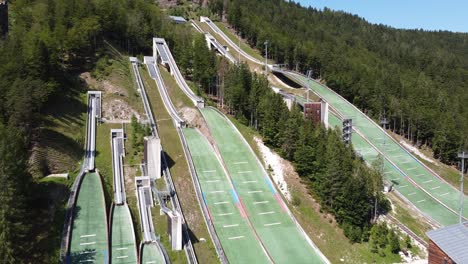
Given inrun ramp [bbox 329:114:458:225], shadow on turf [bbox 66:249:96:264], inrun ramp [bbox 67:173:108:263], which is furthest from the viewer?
inrun ramp [bbox 329:114:458:225]

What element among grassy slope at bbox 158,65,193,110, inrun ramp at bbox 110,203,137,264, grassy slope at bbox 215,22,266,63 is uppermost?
grassy slope at bbox 215,22,266,63

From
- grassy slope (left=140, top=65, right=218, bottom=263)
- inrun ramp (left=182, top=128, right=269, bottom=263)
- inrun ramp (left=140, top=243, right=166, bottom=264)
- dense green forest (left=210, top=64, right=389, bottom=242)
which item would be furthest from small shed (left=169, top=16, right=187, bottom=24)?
inrun ramp (left=140, top=243, right=166, bottom=264)

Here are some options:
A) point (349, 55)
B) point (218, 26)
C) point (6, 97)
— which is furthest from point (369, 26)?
point (6, 97)

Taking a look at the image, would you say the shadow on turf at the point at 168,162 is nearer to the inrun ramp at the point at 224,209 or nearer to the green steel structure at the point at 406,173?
the inrun ramp at the point at 224,209

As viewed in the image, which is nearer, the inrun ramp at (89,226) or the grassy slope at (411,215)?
the inrun ramp at (89,226)

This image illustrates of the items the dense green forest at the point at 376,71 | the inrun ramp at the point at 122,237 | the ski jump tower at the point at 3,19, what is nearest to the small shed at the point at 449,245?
the inrun ramp at the point at 122,237

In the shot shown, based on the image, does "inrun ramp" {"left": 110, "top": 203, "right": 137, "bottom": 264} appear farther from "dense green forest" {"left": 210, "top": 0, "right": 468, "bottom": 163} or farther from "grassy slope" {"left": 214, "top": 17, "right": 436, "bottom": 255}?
"dense green forest" {"left": 210, "top": 0, "right": 468, "bottom": 163}

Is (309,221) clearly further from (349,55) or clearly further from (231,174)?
(349,55)
